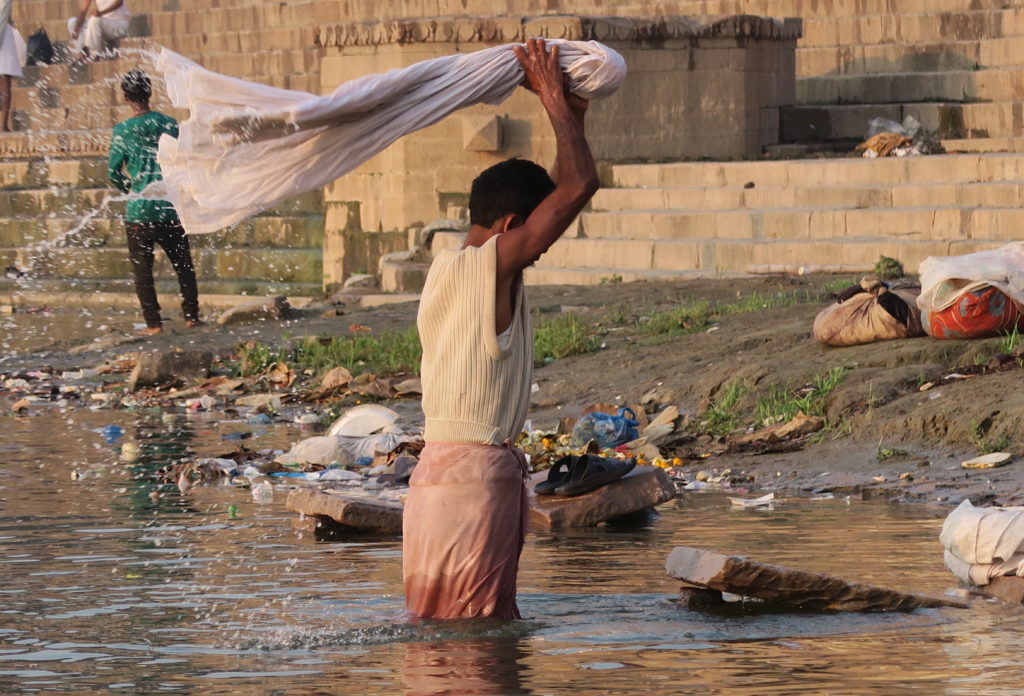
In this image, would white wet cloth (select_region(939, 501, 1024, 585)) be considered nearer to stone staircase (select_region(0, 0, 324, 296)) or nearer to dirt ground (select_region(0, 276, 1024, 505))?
dirt ground (select_region(0, 276, 1024, 505))

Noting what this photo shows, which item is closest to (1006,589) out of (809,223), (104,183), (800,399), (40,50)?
(800,399)

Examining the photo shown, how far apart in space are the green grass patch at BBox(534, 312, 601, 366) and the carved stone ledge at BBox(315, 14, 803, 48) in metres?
4.78

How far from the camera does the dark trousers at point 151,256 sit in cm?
1498

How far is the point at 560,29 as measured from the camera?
1706cm

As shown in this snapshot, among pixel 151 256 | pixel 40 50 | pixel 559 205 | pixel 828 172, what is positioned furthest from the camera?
pixel 40 50

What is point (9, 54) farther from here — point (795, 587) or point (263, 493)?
point (795, 587)

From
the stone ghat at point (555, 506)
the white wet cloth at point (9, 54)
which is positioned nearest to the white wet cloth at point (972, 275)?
the stone ghat at point (555, 506)

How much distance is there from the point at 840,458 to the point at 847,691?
4445mm

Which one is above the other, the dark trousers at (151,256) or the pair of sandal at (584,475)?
the dark trousers at (151,256)

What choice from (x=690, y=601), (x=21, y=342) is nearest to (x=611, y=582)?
(x=690, y=601)

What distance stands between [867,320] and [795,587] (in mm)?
4780

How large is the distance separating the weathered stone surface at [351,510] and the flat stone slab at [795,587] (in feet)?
6.77

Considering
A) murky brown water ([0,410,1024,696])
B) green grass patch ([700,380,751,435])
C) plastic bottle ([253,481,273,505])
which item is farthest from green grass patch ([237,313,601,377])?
murky brown water ([0,410,1024,696])

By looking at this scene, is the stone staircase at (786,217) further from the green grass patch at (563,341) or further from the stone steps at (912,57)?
the stone steps at (912,57)
